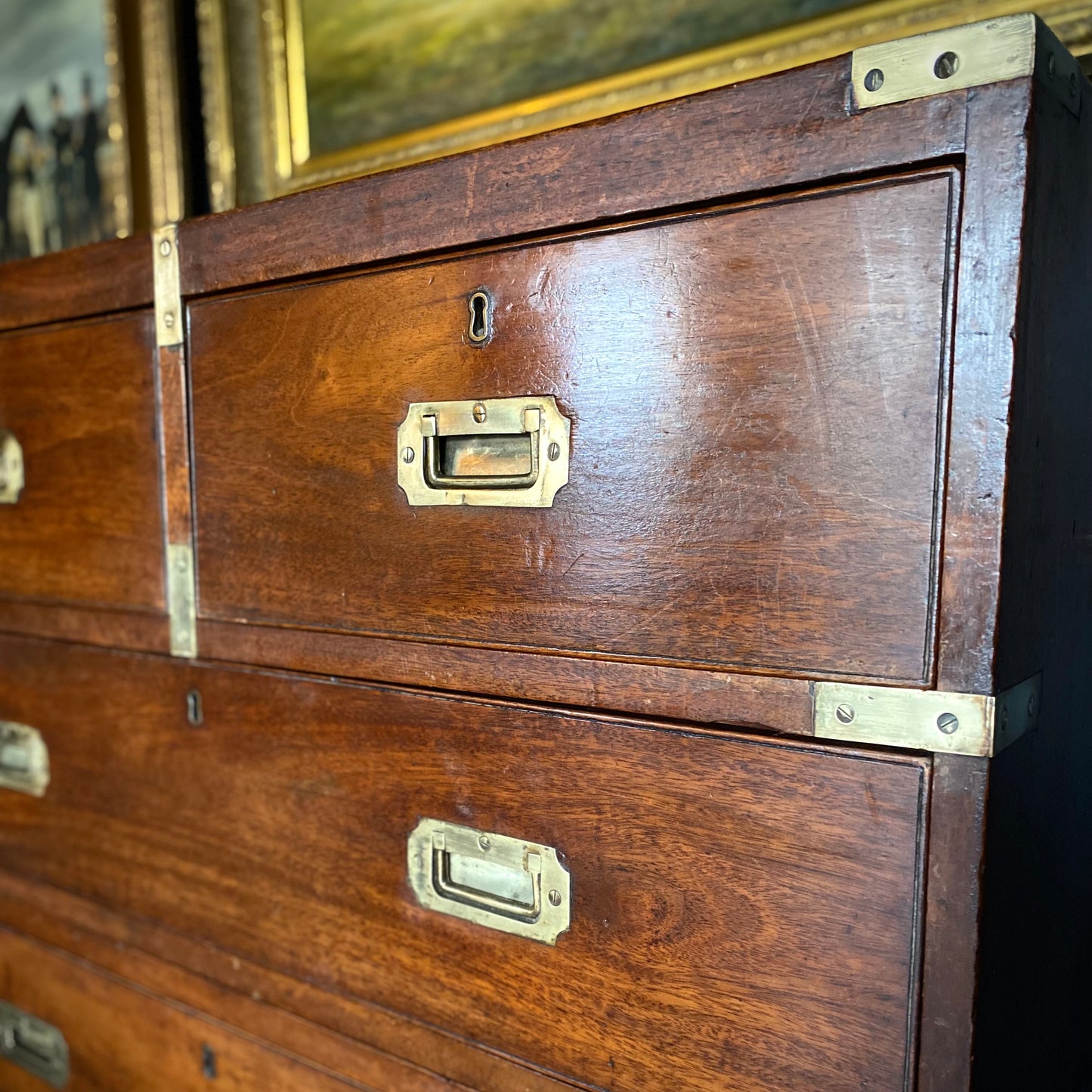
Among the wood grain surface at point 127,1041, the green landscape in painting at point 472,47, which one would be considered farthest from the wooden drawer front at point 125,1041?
the green landscape in painting at point 472,47

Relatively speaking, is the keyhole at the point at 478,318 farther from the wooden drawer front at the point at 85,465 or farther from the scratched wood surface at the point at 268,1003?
the scratched wood surface at the point at 268,1003

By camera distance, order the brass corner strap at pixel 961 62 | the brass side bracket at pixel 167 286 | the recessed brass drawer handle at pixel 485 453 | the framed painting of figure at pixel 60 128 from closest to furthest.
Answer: the brass corner strap at pixel 961 62 < the recessed brass drawer handle at pixel 485 453 < the brass side bracket at pixel 167 286 < the framed painting of figure at pixel 60 128

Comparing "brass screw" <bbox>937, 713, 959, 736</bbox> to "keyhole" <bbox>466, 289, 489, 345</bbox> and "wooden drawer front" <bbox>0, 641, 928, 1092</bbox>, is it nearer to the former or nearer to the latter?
"wooden drawer front" <bbox>0, 641, 928, 1092</bbox>

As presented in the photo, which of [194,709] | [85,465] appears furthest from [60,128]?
[194,709]

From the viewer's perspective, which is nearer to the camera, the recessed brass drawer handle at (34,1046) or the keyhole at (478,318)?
the keyhole at (478,318)

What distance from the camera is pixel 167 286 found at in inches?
27.3

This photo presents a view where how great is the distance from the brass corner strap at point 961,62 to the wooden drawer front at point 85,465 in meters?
0.55

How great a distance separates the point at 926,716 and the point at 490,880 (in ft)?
0.99

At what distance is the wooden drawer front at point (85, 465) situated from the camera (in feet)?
2.40

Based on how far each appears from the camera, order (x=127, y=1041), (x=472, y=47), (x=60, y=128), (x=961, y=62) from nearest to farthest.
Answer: (x=961, y=62)
(x=127, y=1041)
(x=472, y=47)
(x=60, y=128)

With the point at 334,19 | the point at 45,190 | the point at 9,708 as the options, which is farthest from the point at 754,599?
the point at 45,190

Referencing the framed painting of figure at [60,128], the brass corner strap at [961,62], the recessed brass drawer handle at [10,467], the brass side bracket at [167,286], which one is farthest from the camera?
the framed painting of figure at [60,128]

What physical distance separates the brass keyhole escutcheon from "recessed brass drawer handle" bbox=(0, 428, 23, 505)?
20.1 inches

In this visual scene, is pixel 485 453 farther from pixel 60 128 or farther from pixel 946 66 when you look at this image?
pixel 60 128
